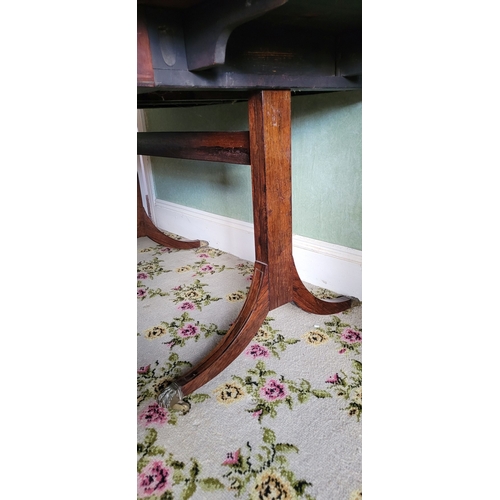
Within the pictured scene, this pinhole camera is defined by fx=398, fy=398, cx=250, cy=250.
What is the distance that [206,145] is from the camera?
1.04 metres

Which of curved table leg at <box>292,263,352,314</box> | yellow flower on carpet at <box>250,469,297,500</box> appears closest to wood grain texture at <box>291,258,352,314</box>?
curved table leg at <box>292,263,352,314</box>

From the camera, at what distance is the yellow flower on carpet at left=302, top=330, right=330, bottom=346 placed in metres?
1.12

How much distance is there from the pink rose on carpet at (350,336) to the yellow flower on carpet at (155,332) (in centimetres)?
54

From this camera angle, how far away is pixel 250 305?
41.4 inches

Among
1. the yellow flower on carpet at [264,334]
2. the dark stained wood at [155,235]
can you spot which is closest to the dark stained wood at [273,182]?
the yellow flower on carpet at [264,334]

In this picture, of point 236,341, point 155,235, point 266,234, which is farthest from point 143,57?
point 155,235

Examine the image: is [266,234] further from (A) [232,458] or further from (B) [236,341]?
(A) [232,458]

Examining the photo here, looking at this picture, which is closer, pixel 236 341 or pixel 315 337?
pixel 236 341

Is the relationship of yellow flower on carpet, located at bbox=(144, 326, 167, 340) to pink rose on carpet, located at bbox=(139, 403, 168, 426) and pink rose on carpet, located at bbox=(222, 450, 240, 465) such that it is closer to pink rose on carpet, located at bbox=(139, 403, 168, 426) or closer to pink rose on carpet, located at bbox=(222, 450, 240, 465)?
pink rose on carpet, located at bbox=(139, 403, 168, 426)

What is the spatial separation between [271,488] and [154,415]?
315 mm

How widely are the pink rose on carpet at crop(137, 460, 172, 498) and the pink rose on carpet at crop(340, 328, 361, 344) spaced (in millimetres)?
594

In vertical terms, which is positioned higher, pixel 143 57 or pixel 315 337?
pixel 143 57
